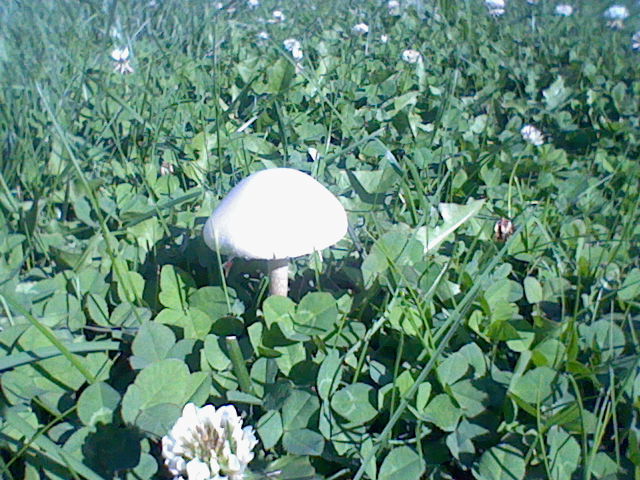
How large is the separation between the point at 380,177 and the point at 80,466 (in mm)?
1219

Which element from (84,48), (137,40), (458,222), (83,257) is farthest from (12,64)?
(458,222)

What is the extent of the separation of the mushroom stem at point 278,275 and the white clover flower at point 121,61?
6.69 feet

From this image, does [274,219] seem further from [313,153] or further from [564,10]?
[564,10]

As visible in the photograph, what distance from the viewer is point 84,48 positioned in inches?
119

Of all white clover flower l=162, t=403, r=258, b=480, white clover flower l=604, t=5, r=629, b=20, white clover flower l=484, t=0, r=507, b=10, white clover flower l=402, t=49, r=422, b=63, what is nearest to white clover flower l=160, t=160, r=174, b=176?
white clover flower l=162, t=403, r=258, b=480

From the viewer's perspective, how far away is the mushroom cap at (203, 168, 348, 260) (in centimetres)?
133

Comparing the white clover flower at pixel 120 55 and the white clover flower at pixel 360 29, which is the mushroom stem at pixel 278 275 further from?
the white clover flower at pixel 360 29

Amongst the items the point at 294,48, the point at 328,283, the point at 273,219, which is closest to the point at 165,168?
the point at 328,283

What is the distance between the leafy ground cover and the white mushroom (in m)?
0.12

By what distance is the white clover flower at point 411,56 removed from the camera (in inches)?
139

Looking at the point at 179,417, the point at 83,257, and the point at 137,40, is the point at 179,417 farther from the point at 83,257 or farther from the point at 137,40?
the point at 137,40

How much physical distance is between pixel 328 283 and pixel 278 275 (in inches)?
7.5

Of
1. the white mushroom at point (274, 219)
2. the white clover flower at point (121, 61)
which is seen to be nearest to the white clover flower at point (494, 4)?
the white clover flower at point (121, 61)

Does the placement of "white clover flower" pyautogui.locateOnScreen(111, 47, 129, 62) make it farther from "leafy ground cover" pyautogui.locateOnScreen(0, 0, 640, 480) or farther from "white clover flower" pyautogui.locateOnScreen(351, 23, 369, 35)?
"white clover flower" pyautogui.locateOnScreen(351, 23, 369, 35)
